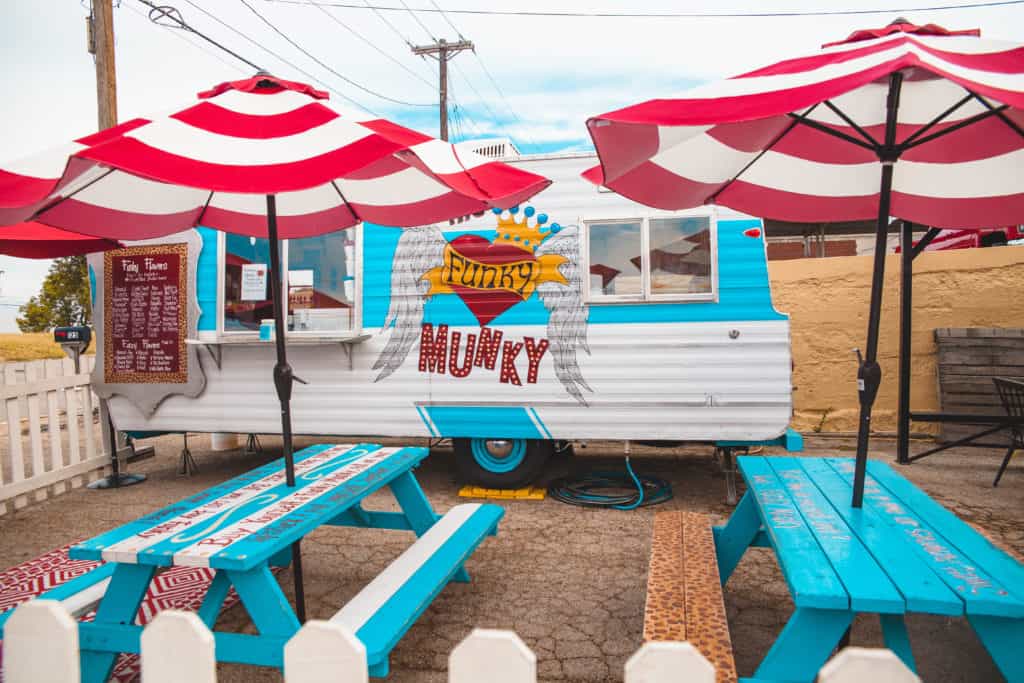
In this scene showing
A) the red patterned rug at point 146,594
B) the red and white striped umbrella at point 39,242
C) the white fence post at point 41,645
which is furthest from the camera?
the red and white striped umbrella at point 39,242

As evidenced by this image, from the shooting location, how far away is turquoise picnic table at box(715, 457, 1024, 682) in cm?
173

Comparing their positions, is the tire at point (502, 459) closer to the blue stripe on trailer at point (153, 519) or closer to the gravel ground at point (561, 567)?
the gravel ground at point (561, 567)

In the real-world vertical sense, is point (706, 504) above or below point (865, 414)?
below

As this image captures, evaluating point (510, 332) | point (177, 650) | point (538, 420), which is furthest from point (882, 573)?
point (510, 332)

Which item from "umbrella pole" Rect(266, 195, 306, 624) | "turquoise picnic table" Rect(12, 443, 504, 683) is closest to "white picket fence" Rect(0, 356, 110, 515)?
"turquoise picnic table" Rect(12, 443, 504, 683)

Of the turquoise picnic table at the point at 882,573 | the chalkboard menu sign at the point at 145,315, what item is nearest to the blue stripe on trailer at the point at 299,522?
the turquoise picnic table at the point at 882,573

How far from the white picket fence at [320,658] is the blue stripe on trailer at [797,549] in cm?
66

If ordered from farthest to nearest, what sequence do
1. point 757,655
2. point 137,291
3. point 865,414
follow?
point 137,291 < point 757,655 < point 865,414

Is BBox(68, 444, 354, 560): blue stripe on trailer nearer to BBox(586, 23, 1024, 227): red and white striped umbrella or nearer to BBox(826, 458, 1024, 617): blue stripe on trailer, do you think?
BBox(586, 23, 1024, 227): red and white striped umbrella

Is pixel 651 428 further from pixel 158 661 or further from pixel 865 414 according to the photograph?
pixel 158 661

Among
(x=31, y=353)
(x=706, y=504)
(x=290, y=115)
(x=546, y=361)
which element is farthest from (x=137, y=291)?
(x=31, y=353)

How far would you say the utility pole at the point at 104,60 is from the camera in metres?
7.41

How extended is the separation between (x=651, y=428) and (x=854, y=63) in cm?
354

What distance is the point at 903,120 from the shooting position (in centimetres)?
289
